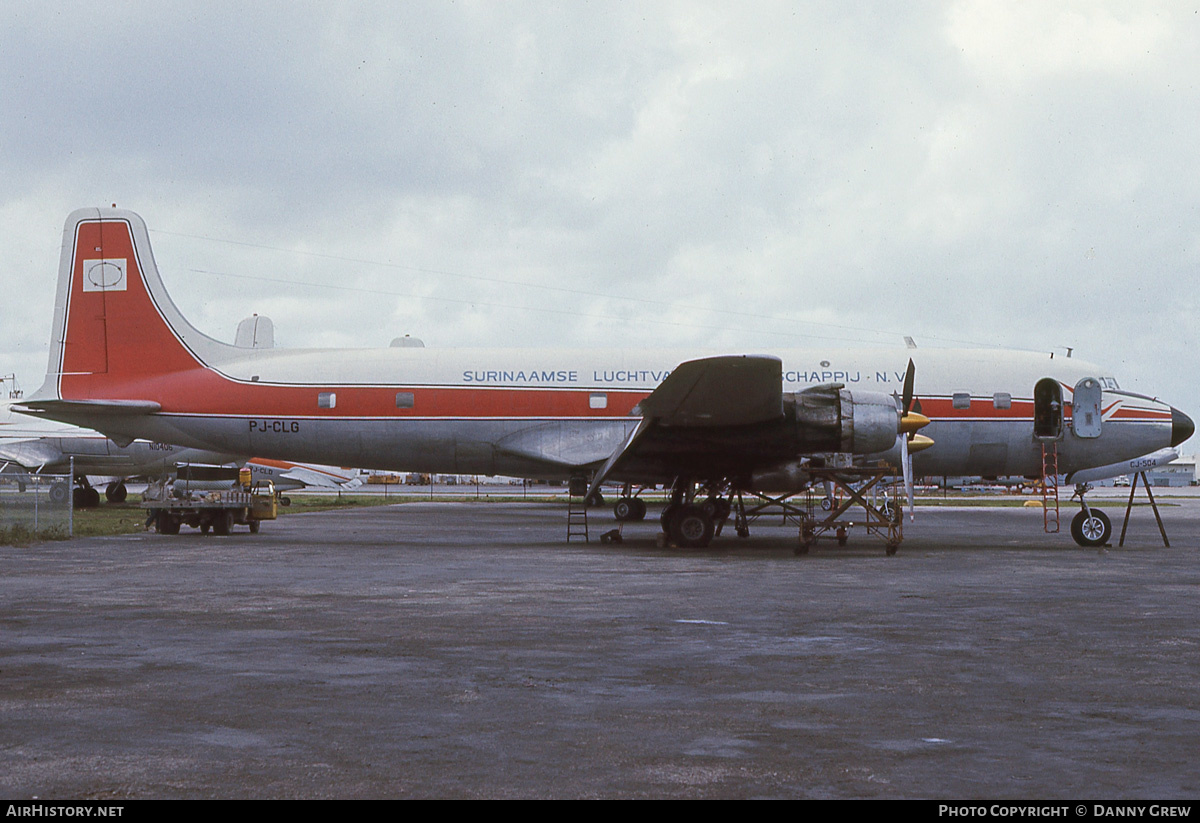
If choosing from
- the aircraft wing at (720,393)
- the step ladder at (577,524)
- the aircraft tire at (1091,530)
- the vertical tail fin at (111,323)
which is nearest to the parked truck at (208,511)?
the vertical tail fin at (111,323)

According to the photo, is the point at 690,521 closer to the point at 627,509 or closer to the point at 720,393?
the point at 720,393

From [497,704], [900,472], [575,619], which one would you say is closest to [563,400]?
[900,472]

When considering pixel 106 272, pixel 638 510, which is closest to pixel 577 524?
pixel 638 510

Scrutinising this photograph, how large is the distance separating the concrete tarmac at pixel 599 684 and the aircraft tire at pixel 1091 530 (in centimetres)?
620

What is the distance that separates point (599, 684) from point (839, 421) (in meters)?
14.7

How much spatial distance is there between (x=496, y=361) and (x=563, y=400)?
2.08 m

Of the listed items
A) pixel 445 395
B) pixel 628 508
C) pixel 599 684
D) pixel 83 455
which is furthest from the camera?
pixel 83 455

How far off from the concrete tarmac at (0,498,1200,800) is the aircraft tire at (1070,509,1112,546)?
20.3ft

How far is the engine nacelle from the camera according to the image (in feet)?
72.0

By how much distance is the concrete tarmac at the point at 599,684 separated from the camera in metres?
5.67

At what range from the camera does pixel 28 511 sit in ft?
96.7

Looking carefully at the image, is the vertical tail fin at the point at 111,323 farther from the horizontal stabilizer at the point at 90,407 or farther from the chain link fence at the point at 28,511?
the chain link fence at the point at 28,511

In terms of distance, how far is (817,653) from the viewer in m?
9.63
